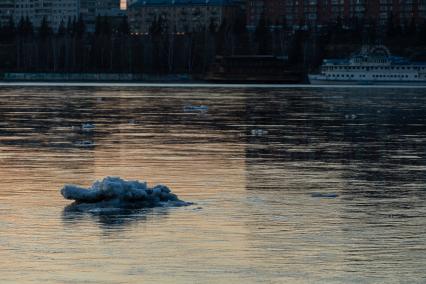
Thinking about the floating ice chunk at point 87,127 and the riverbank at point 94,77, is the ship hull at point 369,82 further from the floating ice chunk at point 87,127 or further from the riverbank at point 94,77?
the floating ice chunk at point 87,127

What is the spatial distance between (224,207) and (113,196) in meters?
1.91

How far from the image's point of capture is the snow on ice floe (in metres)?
23.2

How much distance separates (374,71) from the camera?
132000 millimetres

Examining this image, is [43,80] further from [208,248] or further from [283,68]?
[208,248]

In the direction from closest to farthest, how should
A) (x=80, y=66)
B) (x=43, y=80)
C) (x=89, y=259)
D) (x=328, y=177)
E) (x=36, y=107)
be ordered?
(x=89, y=259), (x=328, y=177), (x=36, y=107), (x=43, y=80), (x=80, y=66)

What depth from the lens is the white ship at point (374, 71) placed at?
130000 millimetres

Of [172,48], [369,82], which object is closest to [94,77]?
[172,48]

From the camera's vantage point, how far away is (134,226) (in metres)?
21.3

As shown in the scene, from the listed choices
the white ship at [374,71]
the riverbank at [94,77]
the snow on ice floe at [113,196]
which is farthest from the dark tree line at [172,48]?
the snow on ice floe at [113,196]

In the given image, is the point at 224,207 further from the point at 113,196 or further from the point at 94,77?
the point at 94,77

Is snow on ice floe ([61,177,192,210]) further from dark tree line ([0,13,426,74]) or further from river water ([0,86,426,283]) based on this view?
dark tree line ([0,13,426,74])

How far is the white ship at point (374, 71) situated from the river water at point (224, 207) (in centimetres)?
8465

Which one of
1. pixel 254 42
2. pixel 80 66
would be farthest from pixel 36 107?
pixel 254 42

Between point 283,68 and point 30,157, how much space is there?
11512 centimetres
